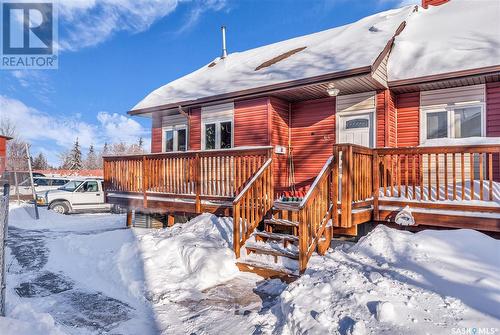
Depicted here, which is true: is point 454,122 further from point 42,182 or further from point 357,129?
point 42,182

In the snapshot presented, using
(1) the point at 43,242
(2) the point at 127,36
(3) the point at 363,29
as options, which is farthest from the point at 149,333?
(2) the point at 127,36

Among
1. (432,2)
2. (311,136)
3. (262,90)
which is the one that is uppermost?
(432,2)

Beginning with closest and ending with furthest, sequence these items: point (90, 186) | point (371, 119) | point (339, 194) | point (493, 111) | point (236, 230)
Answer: point (236, 230)
point (339, 194)
point (493, 111)
point (371, 119)
point (90, 186)

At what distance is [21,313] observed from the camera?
13.1 feet

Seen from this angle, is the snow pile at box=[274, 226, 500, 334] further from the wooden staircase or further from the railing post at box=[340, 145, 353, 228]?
the railing post at box=[340, 145, 353, 228]

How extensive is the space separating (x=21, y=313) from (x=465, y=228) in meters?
6.32

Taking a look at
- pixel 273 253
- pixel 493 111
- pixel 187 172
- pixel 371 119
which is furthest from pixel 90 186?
pixel 493 111

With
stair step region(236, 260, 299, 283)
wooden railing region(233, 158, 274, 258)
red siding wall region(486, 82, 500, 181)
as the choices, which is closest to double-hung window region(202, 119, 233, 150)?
wooden railing region(233, 158, 274, 258)

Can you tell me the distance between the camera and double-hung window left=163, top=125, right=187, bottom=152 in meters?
11.1

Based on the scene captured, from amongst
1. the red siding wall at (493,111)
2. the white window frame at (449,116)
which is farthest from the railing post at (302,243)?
the red siding wall at (493,111)

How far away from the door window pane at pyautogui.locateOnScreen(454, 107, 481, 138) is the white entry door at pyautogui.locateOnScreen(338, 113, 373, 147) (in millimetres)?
1821

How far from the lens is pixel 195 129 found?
34.2ft

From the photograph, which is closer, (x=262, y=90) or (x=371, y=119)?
(x=371, y=119)

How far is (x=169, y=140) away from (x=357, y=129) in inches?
251
